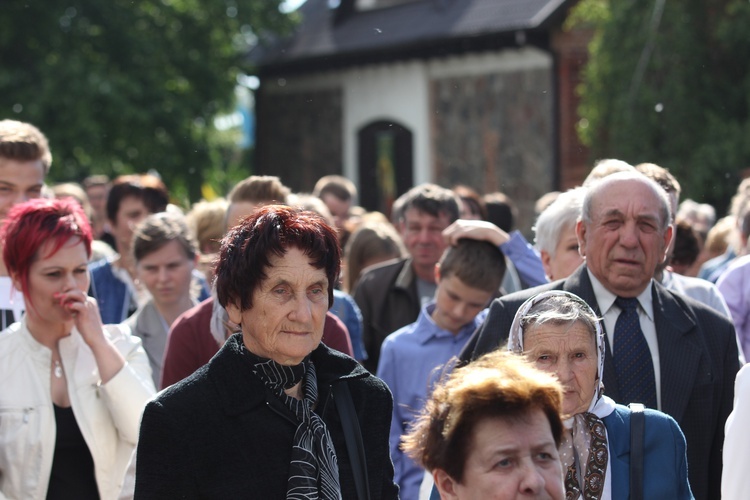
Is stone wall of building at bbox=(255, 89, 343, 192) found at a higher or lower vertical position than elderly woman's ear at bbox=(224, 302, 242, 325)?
higher

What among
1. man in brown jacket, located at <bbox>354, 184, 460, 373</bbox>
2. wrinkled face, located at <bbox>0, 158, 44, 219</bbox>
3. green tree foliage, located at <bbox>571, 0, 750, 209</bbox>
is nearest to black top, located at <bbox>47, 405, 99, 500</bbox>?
wrinkled face, located at <bbox>0, 158, 44, 219</bbox>

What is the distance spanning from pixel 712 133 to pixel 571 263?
36.7ft

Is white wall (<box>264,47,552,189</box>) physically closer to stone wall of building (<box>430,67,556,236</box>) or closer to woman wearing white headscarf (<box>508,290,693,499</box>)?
stone wall of building (<box>430,67,556,236</box>)

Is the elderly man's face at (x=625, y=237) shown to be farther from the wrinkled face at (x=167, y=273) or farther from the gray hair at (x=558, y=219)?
the wrinkled face at (x=167, y=273)

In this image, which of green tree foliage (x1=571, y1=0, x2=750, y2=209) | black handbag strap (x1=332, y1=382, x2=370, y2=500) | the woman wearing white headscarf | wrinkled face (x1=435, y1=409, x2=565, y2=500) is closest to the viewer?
wrinkled face (x1=435, y1=409, x2=565, y2=500)

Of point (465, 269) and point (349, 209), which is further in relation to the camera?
point (349, 209)

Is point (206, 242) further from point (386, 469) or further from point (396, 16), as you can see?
point (396, 16)

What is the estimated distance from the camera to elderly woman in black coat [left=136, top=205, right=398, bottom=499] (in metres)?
3.24

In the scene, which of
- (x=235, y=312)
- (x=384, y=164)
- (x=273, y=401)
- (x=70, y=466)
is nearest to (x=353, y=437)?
(x=273, y=401)

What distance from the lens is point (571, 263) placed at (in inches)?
207

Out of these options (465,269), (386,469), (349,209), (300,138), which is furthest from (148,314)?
(300,138)

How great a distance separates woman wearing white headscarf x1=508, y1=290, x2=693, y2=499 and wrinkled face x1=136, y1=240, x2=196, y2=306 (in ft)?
9.23

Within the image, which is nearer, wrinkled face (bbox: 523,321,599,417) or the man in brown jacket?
wrinkled face (bbox: 523,321,599,417)

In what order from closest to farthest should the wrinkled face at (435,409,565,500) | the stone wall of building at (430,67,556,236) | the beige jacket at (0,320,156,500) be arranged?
the wrinkled face at (435,409,565,500)
the beige jacket at (0,320,156,500)
the stone wall of building at (430,67,556,236)
